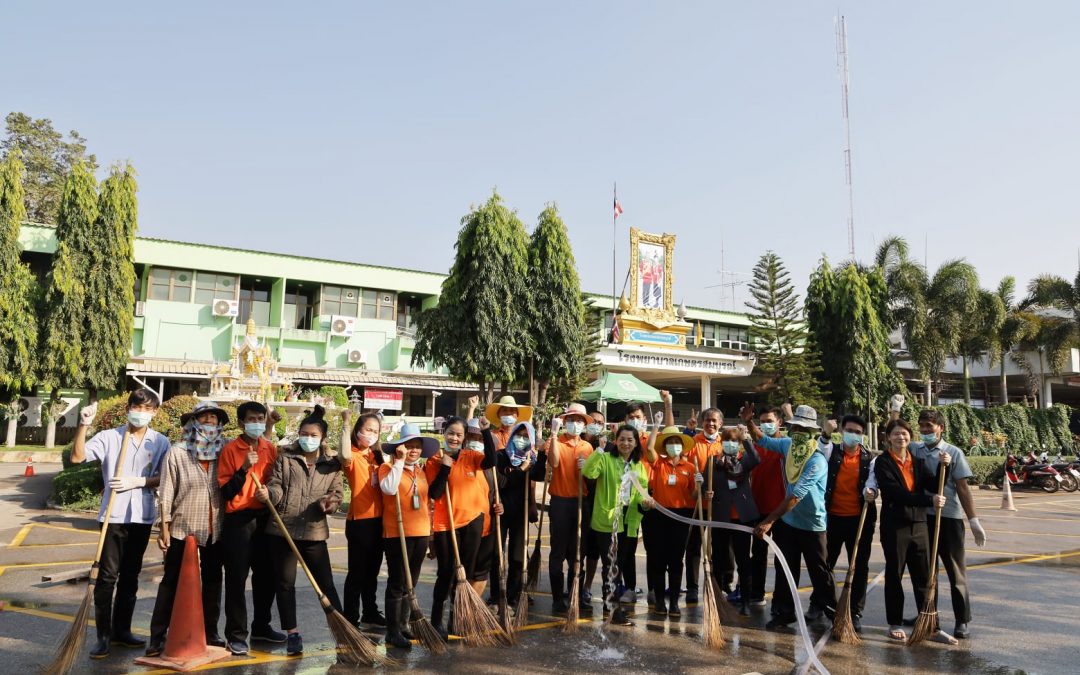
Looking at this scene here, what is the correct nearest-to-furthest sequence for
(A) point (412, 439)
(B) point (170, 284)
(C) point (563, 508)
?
(A) point (412, 439) → (C) point (563, 508) → (B) point (170, 284)

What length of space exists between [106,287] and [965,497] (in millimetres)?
29674

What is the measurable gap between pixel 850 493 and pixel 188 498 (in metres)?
5.17

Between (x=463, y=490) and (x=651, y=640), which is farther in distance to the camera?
(x=463, y=490)

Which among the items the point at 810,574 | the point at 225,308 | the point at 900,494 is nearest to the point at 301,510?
the point at 810,574

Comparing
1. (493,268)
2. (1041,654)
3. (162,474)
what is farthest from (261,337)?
(1041,654)

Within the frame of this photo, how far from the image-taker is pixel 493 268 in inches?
928

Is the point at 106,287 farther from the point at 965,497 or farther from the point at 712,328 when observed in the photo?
the point at 712,328

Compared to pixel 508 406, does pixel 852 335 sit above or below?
above

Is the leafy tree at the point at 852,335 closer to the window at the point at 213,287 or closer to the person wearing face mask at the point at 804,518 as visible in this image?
the window at the point at 213,287

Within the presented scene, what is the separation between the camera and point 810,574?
21.3 ft

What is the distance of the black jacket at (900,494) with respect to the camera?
6.11 metres

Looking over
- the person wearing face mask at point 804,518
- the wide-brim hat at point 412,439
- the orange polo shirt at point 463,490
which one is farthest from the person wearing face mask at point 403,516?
the person wearing face mask at point 804,518

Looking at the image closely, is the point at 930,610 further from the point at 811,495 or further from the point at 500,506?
the point at 500,506

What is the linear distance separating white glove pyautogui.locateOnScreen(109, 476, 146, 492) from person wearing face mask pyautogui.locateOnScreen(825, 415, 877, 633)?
5.32 metres
